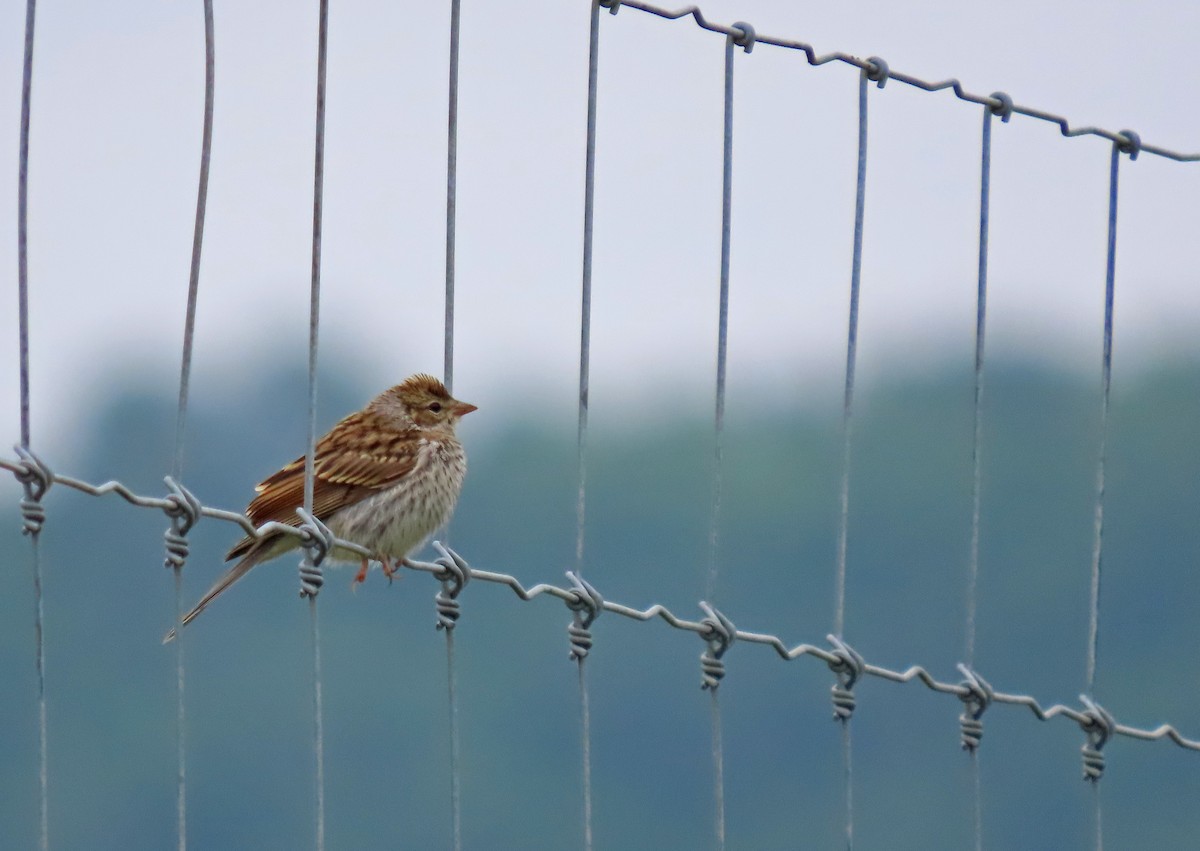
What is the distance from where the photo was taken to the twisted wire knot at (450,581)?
545cm

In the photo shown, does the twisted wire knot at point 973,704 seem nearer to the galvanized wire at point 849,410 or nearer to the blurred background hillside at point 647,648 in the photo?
the galvanized wire at point 849,410

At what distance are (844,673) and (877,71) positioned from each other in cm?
169

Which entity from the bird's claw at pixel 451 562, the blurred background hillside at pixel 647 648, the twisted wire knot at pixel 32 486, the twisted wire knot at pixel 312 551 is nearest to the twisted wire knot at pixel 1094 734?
the bird's claw at pixel 451 562

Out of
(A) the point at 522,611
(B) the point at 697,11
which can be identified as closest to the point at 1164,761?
(A) the point at 522,611

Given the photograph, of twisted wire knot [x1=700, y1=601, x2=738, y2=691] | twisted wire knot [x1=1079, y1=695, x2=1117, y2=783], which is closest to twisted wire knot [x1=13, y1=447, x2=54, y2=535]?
twisted wire knot [x1=700, y1=601, x2=738, y2=691]

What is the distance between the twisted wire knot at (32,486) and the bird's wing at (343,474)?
329 cm

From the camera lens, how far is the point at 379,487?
8.19 m

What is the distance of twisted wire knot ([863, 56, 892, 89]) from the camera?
6312 mm

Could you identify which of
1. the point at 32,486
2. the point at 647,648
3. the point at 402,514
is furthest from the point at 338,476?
the point at 647,648

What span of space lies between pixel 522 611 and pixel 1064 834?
23.7 meters

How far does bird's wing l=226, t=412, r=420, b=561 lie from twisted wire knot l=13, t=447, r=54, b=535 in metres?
3.29

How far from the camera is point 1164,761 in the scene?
7388 cm

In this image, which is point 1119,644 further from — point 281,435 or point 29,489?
point 29,489

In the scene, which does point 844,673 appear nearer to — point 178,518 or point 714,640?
point 714,640
